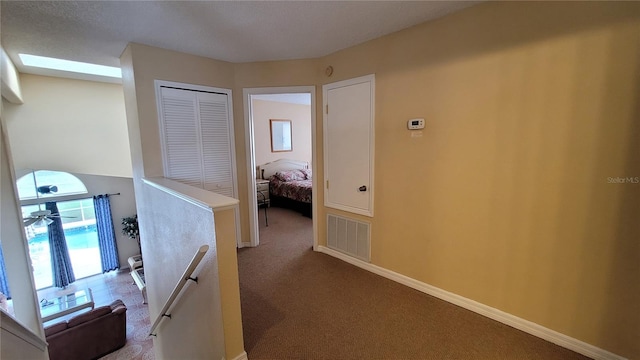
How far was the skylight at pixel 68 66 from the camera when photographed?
3629 millimetres

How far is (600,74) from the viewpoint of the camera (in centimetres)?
152

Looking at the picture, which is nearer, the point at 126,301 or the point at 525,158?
the point at 525,158

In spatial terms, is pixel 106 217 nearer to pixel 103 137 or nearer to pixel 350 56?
pixel 103 137

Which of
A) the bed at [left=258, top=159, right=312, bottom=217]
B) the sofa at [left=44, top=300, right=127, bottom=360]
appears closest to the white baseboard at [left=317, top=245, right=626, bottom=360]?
the bed at [left=258, top=159, right=312, bottom=217]

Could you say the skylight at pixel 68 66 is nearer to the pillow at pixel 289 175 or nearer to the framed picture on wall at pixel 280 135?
the framed picture on wall at pixel 280 135

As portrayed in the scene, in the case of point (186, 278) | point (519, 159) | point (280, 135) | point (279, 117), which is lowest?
point (186, 278)

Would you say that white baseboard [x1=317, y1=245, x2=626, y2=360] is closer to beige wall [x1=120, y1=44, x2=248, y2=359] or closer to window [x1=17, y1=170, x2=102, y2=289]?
beige wall [x1=120, y1=44, x2=248, y2=359]

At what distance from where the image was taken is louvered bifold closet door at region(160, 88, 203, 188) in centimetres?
291

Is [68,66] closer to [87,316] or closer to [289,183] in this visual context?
[87,316]

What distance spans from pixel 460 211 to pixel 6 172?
3798 mm

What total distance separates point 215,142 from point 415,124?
246 cm

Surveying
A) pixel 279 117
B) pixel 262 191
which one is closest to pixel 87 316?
pixel 262 191

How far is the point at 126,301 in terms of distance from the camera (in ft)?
16.8

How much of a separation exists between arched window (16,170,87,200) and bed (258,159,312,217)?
12.8 ft
